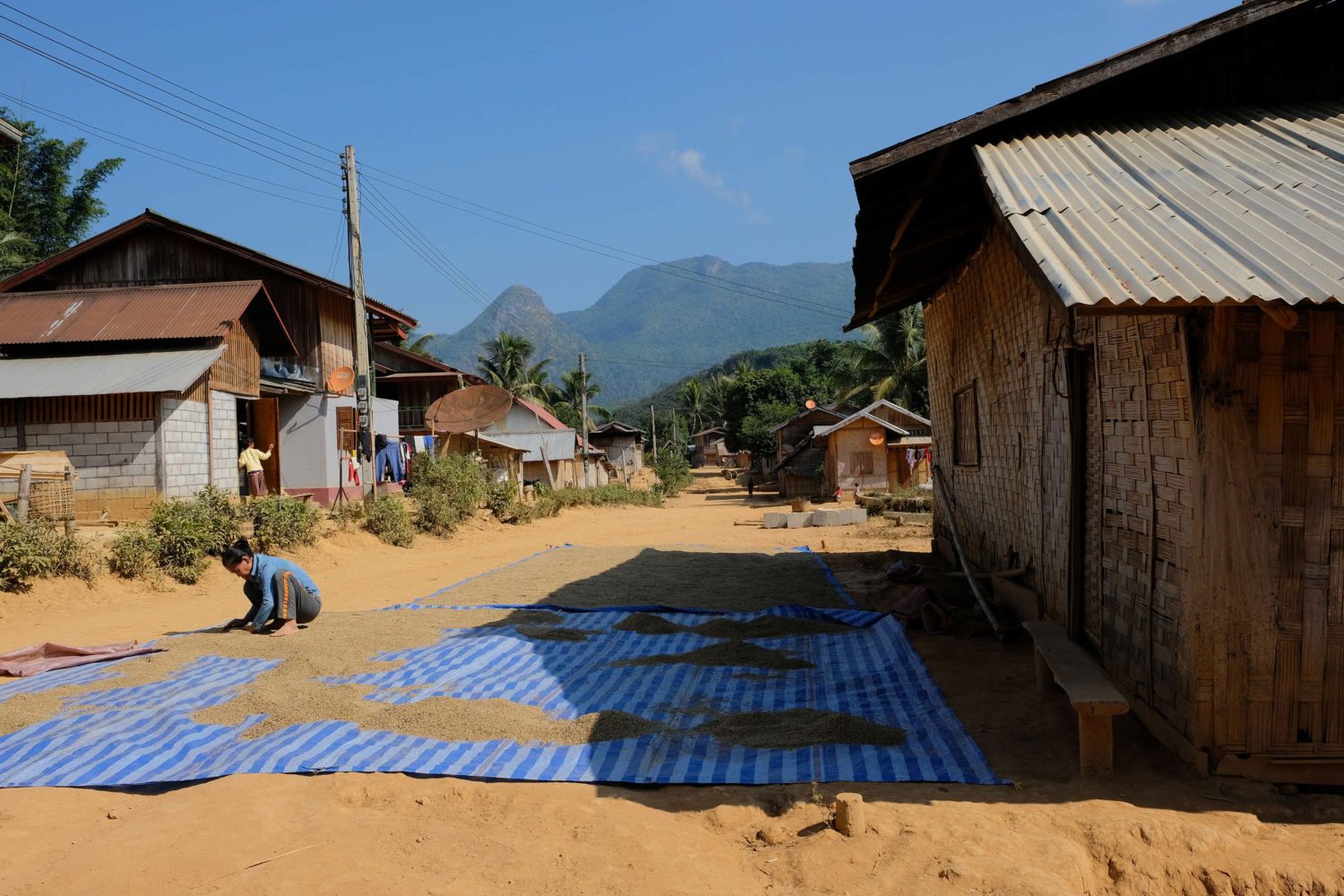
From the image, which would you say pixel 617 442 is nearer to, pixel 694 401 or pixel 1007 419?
pixel 694 401

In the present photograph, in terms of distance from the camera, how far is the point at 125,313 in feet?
50.3

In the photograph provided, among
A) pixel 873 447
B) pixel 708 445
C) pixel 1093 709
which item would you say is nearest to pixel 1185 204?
pixel 1093 709

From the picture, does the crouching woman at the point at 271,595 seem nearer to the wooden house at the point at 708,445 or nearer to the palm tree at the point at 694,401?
the wooden house at the point at 708,445

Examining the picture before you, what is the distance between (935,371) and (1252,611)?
8.16 metres

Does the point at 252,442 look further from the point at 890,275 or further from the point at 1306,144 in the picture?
the point at 1306,144

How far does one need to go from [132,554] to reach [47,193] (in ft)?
87.0

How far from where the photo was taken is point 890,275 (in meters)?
8.87

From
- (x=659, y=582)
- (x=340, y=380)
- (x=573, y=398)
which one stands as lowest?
(x=659, y=582)

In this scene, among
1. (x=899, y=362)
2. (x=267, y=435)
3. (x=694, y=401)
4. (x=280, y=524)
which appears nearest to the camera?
(x=280, y=524)

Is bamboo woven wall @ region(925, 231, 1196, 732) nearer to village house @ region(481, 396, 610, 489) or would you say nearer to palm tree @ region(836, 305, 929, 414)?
palm tree @ region(836, 305, 929, 414)

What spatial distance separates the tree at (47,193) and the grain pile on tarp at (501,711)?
29.3 metres

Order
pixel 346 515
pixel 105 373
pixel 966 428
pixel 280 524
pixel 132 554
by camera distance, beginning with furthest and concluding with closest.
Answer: pixel 346 515
pixel 105 373
pixel 280 524
pixel 132 554
pixel 966 428

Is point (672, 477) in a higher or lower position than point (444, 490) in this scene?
lower

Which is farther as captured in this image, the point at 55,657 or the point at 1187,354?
the point at 55,657
